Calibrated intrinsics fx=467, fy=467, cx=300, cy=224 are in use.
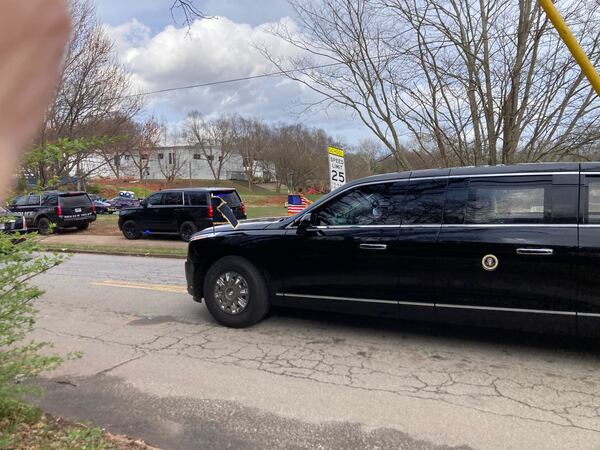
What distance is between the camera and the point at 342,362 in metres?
4.50

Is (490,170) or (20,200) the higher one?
(490,170)

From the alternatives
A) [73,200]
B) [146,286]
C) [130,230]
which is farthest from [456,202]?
[73,200]

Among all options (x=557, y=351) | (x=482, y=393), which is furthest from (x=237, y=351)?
(x=557, y=351)

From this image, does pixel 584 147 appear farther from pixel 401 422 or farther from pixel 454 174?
pixel 401 422

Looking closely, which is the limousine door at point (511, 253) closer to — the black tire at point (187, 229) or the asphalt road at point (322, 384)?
the asphalt road at point (322, 384)

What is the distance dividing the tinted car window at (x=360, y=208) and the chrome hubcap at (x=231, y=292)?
120 centimetres

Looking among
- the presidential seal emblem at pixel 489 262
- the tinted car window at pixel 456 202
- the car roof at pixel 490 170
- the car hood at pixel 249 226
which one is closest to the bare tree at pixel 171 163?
the car hood at pixel 249 226

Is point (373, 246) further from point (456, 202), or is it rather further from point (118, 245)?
point (118, 245)

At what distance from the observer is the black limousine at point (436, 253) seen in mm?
4109

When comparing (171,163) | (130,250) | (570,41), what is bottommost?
(130,250)

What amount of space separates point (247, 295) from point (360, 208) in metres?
1.68

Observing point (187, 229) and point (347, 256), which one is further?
point (187, 229)

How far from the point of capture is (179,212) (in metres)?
16.1

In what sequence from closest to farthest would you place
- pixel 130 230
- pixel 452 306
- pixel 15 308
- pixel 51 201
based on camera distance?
pixel 15 308 → pixel 452 306 → pixel 130 230 → pixel 51 201
